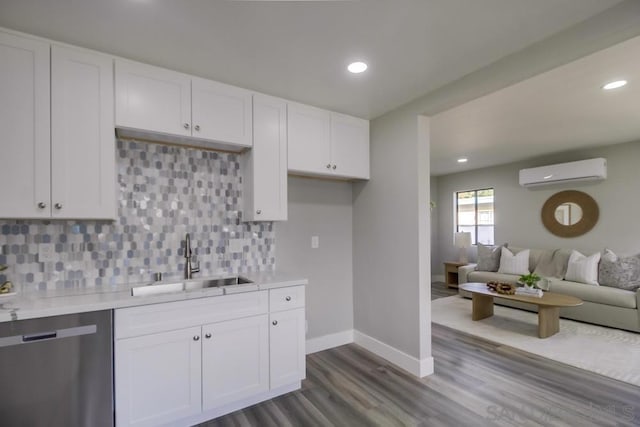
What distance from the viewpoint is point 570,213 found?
5062 millimetres

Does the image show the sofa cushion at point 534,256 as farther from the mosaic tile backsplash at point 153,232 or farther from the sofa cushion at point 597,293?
the mosaic tile backsplash at point 153,232

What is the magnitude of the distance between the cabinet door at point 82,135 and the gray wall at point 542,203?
20.7 feet

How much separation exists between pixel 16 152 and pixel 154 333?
1.31 m

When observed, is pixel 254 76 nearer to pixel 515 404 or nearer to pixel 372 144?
pixel 372 144

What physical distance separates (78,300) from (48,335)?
210 millimetres

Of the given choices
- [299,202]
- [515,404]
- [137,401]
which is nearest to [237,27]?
[299,202]

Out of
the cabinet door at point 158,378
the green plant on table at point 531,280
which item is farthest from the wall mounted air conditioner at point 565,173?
the cabinet door at point 158,378

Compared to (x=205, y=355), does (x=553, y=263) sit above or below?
above

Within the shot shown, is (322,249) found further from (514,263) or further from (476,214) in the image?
(476,214)

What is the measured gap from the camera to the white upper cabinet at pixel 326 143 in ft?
9.05

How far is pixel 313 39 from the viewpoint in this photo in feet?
6.13

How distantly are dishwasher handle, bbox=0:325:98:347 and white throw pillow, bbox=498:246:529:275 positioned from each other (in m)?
5.73

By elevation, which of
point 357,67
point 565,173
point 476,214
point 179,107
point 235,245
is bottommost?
point 235,245

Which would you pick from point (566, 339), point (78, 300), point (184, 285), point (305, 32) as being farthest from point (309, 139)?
point (566, 339)
